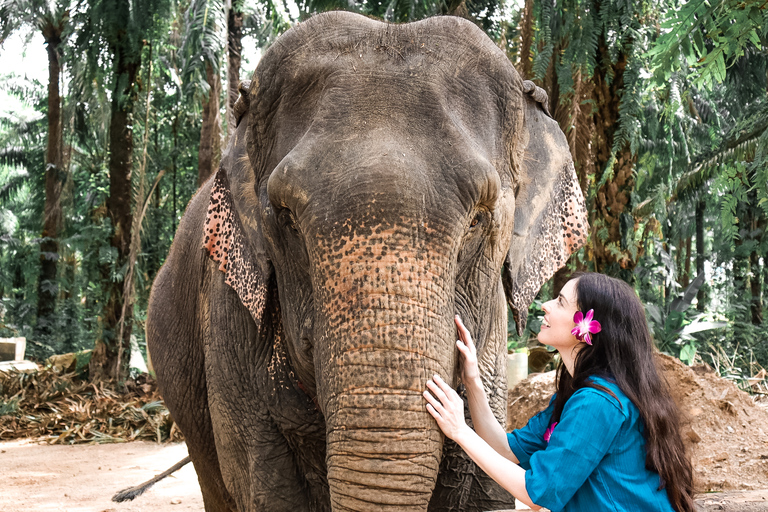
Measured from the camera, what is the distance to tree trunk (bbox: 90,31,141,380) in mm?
12914

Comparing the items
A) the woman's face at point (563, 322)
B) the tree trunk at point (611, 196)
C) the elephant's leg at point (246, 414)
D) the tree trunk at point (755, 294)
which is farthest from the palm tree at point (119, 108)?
the tree trunk at point (755, 294)

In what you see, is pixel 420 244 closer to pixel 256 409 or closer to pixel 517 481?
pixel 517 481

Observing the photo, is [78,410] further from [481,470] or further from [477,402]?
[477,402]

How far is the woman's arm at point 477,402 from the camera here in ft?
7.77

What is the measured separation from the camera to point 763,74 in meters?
18.7

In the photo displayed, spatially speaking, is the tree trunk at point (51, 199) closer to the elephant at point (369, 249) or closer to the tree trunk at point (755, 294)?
the elephant at point (369, 249)

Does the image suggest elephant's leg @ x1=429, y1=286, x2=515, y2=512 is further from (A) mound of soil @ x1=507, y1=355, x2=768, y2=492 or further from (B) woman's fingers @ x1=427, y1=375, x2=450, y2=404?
(A) mound of soil @ x1=507, y1=355, x2=768, y2=492

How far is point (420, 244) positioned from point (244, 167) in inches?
41.2

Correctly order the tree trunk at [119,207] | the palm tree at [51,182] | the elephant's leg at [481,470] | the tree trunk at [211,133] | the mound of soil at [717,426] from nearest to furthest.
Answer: the elephant's leg at [481,470] → the mound of soil at [717,426] → the tree trunk at [211,133] → the tree trunk at [119,207] → the palm tree at [51,182]

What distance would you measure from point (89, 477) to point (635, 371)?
23.7 feet

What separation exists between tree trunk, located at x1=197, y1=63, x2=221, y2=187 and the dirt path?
165 inches

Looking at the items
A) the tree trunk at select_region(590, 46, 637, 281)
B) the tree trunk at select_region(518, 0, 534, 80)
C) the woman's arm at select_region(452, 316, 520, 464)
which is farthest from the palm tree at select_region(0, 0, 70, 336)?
the woman's arm at select_region(452, 316, 520, 464)

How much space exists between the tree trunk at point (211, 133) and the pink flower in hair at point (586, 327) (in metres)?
9.20

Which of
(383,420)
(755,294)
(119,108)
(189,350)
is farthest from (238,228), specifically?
(755,294)
